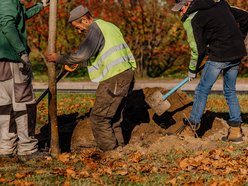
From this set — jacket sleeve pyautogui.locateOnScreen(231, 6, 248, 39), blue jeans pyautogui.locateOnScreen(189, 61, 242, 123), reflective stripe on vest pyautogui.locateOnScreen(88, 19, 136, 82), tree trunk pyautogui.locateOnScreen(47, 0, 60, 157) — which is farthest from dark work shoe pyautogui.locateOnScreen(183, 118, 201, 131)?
tree trunk pyautogui.locateOnScreen(47, 0, 60, 157)

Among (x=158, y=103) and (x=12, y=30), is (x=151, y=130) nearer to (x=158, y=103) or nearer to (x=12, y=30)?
(x=158, y=103)

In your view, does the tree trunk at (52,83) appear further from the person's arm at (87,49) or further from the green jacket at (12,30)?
the green jacket at (12,30)

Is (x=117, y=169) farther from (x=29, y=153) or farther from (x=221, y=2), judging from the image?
(x=221, y=2)

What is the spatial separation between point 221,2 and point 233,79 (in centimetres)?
112

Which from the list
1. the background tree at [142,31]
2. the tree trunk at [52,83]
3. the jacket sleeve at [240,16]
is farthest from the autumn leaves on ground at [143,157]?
the background tree at [142,31]

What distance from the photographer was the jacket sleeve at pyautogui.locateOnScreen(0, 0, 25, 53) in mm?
6031

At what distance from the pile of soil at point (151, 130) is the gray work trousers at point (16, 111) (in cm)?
91

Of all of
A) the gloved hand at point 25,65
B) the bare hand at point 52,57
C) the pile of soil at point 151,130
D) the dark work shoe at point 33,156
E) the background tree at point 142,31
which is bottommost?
the background tree at point 142,31

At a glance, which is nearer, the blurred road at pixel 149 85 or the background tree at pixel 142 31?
the blurred road at pixel 149 85

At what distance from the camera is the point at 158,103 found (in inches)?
313

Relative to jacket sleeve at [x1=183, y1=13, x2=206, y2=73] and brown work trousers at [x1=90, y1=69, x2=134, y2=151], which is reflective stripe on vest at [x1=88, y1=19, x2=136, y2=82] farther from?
jacket sleeve at [x1=183, y1=13, x2=206, y2=73]

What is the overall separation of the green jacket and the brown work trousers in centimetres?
118

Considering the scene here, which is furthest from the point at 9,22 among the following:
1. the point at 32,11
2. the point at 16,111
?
the point at 16,111

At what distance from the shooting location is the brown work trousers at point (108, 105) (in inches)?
265
